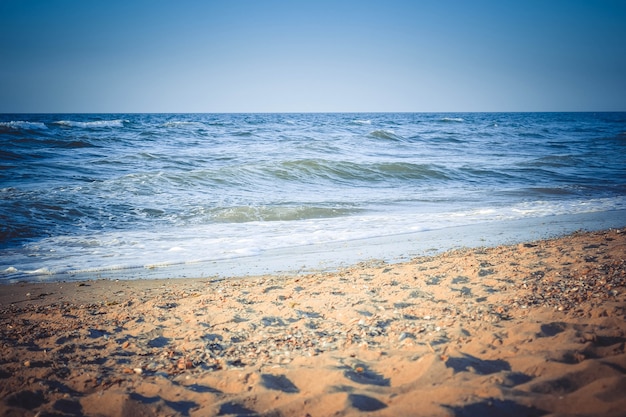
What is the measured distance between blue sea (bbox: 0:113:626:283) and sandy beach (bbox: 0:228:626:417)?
141 centimetres

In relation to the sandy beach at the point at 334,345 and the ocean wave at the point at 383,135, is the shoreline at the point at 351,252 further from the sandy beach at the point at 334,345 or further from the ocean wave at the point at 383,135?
the ocean wave at the point at 383,135

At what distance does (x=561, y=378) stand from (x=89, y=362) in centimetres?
355

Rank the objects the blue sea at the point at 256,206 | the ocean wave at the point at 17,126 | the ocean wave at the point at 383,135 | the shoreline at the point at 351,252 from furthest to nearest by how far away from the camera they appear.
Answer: the ocean wave at the point at 383,135 → the ocean wave at the point at 17,126 → the blue sea at the point at 256,206 → the shoreline at the point at 351,252

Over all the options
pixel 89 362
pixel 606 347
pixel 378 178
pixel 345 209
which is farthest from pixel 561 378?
pixel 378 178

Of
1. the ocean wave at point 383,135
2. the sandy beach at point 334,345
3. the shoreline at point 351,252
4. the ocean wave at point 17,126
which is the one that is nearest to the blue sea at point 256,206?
the shoreline at point 351,252

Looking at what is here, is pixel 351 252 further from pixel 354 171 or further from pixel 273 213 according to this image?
pixel 354 171

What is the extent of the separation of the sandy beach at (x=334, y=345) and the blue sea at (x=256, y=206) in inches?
55.5

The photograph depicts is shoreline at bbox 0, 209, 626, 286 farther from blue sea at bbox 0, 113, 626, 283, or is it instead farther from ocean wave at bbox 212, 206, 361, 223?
ocean wave at bbox 212, 206, 361, 223

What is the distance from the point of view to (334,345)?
328 centimetres

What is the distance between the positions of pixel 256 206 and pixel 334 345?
7.61m

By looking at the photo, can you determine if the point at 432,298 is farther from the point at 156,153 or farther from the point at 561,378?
the point at 156,153

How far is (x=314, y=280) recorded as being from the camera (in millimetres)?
5105

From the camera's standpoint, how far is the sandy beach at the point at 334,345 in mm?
2455

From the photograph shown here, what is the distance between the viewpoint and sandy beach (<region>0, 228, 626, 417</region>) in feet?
8.05
